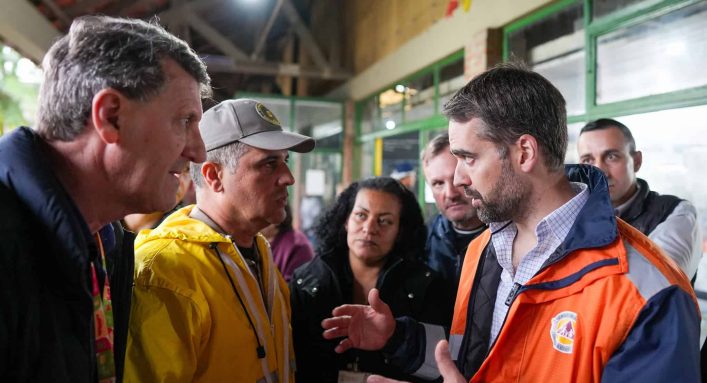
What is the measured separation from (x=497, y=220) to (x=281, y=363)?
0.76m

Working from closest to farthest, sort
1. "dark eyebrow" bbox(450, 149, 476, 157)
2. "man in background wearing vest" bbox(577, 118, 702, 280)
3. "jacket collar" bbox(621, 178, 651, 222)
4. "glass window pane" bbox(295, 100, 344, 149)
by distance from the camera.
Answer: "dark eyebrow" bbox(450, 149, 476, 157), "man in background wearing vest" bbox(577, 118, 702, 280), "jacket collar" bbox(621, 178, 651, 222), "glass window pane" bbox(295, 100, 344, 149)

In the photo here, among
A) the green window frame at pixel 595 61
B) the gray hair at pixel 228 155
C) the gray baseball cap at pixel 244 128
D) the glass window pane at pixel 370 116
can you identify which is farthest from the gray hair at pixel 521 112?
the glass window pane at pixel 370 116

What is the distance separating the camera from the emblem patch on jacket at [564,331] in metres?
1.18

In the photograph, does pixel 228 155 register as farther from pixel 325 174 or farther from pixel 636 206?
pixel 325 174

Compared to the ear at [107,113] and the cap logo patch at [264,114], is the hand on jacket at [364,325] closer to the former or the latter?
the cap logo patch at [264,114]

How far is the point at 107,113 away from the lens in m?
0.94

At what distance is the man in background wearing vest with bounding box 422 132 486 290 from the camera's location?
2.40 m

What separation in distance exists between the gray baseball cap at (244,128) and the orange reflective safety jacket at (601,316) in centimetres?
85

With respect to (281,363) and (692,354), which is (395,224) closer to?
(281,363)

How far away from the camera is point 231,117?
168cm

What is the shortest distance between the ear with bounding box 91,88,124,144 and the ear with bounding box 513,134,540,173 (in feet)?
3.24

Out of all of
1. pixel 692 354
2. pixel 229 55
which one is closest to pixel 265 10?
pixel 229 55

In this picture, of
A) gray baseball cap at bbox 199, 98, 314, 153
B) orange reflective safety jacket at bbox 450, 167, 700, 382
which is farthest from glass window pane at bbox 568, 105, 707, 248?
gray baseball cap at bbox 199, 98, 314, 153

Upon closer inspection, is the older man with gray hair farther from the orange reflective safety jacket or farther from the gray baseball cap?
the orange reflective safety jacket
